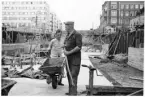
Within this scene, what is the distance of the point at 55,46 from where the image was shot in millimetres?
6930

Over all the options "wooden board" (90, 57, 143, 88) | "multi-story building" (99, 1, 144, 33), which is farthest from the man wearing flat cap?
"multi-story building" (99, 1, 144, 33)

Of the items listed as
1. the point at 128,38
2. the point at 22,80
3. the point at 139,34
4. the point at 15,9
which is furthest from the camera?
the point at 15,9

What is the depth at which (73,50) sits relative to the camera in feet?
17.1

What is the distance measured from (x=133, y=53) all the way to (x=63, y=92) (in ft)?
22.4

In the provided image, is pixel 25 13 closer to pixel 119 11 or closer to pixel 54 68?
pixel 119 11

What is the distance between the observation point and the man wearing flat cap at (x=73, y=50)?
5270 millimetres

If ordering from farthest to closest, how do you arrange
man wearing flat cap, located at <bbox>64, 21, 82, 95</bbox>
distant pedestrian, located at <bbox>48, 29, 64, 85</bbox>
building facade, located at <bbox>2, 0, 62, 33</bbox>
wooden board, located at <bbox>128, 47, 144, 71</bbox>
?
building facade, located at <bbox>2, 0, 62, 33</bbox>
wooden board, located at <bbox>128, 47, 144, 71</bbox>
distant pedestrian, located at <bbox>48, 29, 64, 85</bbox>
man wearing flat cap, located at <bbox>64, 21, 82, 95</bbox>

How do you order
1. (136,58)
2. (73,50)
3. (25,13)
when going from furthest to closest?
1. (25,13)
2. (136,58)
3. (73,50)

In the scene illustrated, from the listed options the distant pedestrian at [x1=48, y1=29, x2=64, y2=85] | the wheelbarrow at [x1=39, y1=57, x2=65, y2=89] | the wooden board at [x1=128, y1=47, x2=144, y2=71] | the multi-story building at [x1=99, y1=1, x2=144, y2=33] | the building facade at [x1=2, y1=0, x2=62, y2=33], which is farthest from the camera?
the building facade at [x1=2, y1=0, x2=62, y2=33]


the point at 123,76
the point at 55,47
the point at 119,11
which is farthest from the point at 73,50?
the point at 119,11

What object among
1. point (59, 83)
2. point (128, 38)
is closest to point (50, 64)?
point (59, 83)

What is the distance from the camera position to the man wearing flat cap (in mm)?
5270

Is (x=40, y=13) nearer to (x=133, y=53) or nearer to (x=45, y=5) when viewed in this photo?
(x=45, y=5)

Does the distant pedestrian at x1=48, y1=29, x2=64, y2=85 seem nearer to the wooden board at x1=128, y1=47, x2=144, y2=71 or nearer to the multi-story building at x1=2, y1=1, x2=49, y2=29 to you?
the wooden board at x1=128, y1=47, x2=144, y2=71
